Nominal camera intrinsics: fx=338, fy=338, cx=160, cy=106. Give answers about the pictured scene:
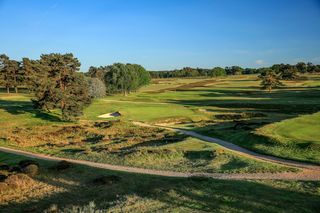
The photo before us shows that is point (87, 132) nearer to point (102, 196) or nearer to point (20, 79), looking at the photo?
point (102, 196)

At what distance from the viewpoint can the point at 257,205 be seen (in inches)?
621

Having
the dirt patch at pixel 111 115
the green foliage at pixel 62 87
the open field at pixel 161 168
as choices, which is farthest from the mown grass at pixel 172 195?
the dirt patch at pixel 111 115

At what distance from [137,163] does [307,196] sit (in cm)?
1484

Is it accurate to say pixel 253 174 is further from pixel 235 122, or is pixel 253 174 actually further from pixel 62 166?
pixel 235 122

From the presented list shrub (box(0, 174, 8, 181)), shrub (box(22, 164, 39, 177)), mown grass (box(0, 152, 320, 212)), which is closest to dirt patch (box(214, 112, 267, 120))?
mown grass (box(0, 152, 320, 212))

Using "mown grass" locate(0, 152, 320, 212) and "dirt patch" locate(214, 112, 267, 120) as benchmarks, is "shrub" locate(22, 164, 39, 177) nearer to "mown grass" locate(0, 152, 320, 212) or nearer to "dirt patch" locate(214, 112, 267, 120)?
"mown grass" locate(0, 152, 320, 212)

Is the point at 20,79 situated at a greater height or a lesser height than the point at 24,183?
greater

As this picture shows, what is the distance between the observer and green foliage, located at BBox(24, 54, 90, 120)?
66125mm

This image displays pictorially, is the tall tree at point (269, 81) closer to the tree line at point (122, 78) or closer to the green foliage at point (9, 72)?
the tree line at point (122, 78)

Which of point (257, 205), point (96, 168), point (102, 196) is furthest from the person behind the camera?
point (96, 168)

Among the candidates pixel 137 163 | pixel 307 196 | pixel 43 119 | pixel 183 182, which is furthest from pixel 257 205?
pixel 43 119

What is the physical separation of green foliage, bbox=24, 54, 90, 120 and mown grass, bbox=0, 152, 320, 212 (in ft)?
141

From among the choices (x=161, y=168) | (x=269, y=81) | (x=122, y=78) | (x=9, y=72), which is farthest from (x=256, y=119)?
(x=9, y=72)

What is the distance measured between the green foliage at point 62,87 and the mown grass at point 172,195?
4303 centimetres
